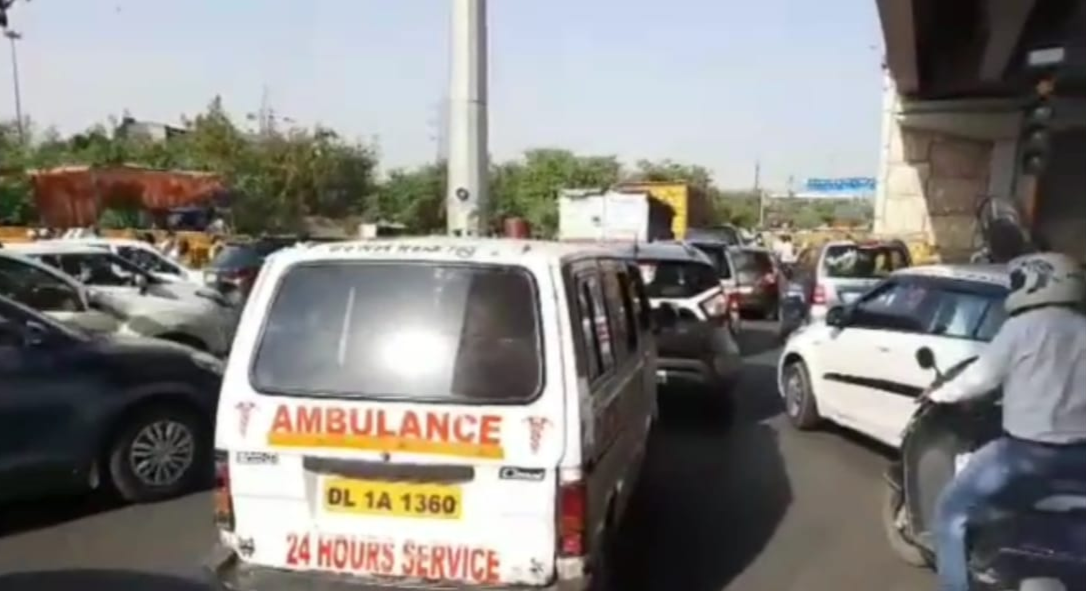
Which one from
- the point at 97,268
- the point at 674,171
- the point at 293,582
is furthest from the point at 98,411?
the point at 674,171

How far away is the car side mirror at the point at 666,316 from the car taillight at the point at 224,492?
198 inches

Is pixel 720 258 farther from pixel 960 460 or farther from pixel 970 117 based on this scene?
pixel 970 117

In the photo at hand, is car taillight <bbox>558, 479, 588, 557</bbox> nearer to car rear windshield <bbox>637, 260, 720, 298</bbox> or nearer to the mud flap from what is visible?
the mud flap

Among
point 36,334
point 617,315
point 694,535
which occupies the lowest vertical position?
point 694,535

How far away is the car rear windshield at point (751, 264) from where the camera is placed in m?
21.1

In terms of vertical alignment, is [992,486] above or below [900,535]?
above

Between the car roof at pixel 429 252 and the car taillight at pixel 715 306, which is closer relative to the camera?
the car roof at pixel 429 252

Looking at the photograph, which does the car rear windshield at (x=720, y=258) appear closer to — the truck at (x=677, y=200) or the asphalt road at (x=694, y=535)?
the asphalt road at (x=694, y=535)

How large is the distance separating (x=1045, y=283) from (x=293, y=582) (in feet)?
9.87

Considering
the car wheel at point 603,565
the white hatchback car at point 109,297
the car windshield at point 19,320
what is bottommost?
the car wheel at point 603,565

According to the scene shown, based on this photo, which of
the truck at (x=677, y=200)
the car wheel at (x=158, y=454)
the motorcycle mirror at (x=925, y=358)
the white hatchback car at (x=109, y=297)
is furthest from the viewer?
the truck at (x=677, y=200)

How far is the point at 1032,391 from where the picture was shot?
398 cm

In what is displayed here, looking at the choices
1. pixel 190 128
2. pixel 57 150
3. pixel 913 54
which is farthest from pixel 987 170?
pixel 57 150

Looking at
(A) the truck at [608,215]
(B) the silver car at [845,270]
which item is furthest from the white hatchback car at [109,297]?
(A) the truck at [608,215]
